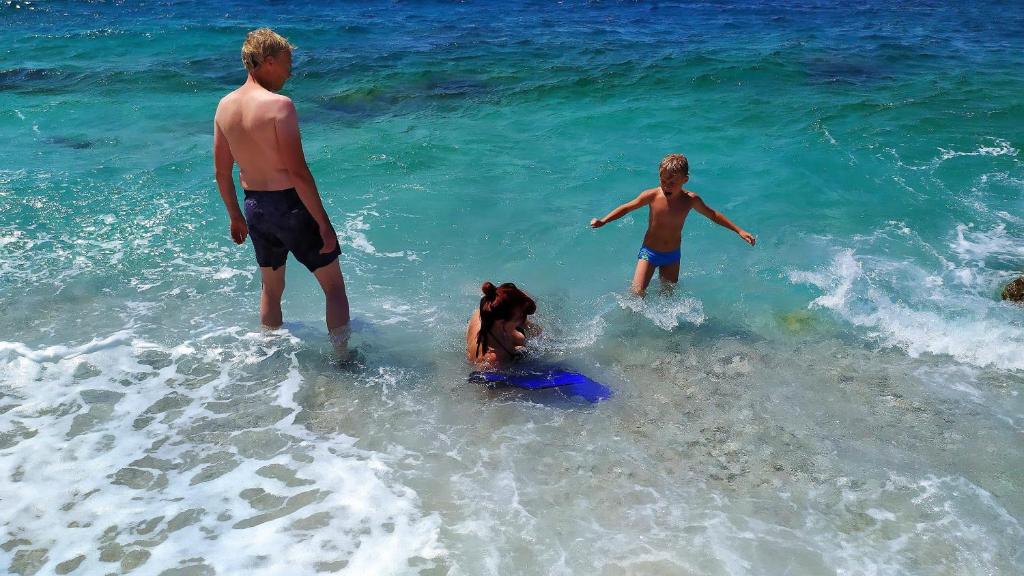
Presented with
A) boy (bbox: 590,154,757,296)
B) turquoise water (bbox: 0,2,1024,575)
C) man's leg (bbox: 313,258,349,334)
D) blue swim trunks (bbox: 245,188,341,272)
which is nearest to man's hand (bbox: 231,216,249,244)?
blue swim trunks (bbox: 245,188,341,272)

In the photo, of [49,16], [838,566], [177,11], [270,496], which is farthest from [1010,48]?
[49,16]

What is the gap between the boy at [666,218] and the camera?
621 cm

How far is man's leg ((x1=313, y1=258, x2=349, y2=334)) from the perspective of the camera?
5418 millimetres

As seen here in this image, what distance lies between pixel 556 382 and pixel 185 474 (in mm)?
2362

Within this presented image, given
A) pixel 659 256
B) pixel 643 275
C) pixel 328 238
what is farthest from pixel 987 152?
pixel 328 238

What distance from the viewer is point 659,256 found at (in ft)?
21.9

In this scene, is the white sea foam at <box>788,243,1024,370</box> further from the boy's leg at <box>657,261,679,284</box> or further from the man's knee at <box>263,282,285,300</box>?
the man's knee at <box>263,282,285,300</box>

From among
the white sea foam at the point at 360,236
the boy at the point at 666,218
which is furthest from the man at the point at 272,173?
the boy at the point at 666,218

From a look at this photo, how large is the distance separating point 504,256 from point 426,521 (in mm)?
3900

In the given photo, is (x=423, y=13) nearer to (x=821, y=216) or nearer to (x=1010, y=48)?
(x=1010, y=48)

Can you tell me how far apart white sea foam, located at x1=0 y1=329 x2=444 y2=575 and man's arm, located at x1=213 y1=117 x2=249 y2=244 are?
0.97 metres

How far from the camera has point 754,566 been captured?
3828 mm

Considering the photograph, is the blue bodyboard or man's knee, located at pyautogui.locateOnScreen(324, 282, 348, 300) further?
man's knee, located at pyautogui.locateOnScreen(324, 282, 348, 300)

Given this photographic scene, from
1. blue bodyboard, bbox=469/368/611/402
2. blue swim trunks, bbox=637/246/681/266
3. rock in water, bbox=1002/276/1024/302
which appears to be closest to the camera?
blue bodyboard, bbox=469/368/611/402
